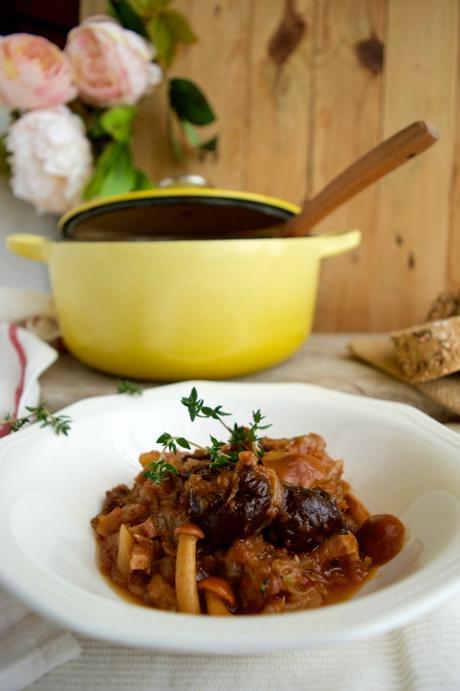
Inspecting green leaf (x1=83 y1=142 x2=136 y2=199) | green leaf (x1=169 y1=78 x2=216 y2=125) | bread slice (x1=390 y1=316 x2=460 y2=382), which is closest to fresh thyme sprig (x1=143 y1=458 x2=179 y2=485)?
bread slice (x1=390 y1=316 x2=460 y2=382)

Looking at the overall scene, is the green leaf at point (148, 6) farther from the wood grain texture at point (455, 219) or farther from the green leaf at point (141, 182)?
the wood grain texture at point (455, 219)

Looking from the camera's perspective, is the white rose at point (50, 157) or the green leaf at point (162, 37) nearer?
the white rose at point (50, 157)

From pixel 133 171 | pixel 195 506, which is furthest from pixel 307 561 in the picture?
pixel 133 171

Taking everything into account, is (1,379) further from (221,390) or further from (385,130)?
(385,130)

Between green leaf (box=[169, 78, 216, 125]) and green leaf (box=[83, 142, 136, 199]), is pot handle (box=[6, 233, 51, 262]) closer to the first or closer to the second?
green leaf (box=[83, 142, 136, 199])

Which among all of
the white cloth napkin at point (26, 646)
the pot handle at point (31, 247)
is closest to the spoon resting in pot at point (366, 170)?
the pot handle at point (31, 247)
